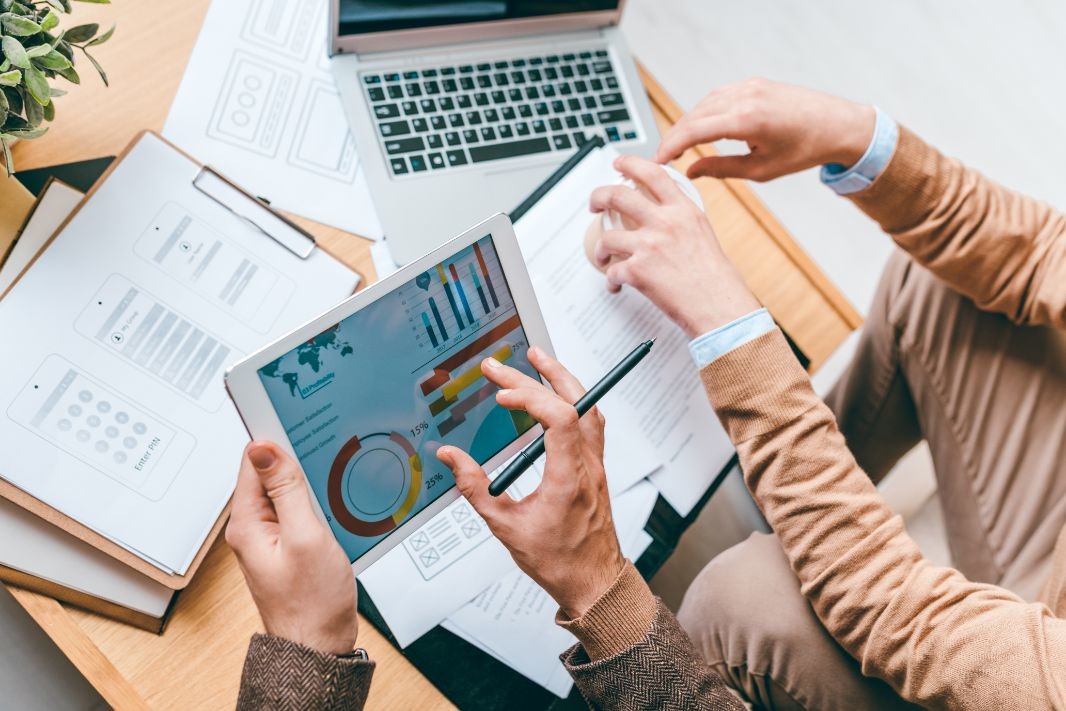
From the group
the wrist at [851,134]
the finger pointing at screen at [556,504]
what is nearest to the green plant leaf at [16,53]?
the finger pointing at screen at [556,504]

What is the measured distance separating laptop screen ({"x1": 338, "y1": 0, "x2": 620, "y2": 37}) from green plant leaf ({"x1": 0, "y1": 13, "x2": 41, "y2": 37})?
293 mm

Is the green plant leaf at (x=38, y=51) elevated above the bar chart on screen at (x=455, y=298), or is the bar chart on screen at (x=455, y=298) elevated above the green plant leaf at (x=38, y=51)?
the green plant leaf at (x=38, y=51)

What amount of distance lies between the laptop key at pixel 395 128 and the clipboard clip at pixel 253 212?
0.15 m

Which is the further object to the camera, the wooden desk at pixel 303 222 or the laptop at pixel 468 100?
the laptop at pixel 468 100

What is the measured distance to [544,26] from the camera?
35.1 inches

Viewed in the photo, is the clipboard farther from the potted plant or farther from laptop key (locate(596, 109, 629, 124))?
laptop key (locate(596, 109, 629, 124))

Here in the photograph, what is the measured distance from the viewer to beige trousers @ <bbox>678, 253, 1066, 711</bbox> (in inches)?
30.9

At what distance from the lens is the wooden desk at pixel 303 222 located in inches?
26.0

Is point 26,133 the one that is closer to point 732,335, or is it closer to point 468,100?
point 468,100

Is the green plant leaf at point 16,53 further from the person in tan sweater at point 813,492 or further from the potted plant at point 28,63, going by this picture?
the person in tan sweater at point 813,492

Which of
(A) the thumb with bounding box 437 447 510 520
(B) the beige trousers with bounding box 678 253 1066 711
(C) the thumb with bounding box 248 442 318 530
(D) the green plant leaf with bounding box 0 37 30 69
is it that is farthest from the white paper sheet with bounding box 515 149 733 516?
(D) the green plant leaf with bounding box 0 37 30 69

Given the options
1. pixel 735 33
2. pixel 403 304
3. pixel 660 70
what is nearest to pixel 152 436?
pixel 403 304

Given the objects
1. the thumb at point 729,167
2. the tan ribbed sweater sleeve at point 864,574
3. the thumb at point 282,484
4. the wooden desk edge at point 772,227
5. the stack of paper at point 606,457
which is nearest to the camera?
the thumb at point 282,484

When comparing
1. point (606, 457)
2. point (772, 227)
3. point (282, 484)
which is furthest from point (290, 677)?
point (772, 227)
